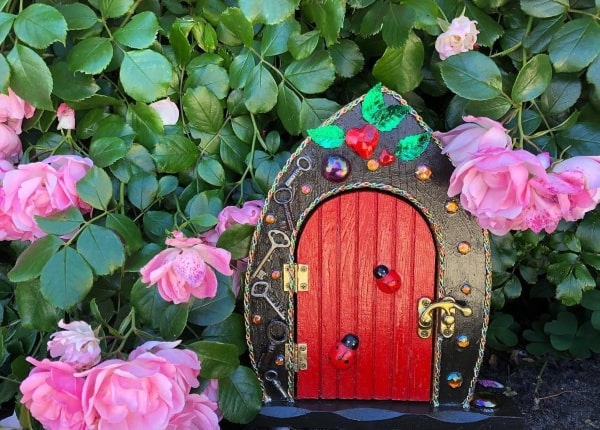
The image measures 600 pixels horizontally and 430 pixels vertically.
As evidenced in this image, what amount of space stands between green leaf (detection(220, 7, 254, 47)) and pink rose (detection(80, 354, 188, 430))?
1.73ft

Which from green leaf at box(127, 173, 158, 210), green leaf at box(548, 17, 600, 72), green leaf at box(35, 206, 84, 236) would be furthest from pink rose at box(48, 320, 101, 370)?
green leaf at box(548, 17, 600, 72)

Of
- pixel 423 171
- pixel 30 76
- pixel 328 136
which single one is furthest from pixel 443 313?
pixel 30 76

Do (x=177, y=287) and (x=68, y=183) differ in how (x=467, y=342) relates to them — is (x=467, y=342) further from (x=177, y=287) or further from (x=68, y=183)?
(x=68, y=183)

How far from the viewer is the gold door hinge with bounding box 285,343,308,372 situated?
1.03 meters

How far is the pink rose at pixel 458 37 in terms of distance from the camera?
3.20ft

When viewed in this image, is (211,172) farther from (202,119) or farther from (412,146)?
(412,146)

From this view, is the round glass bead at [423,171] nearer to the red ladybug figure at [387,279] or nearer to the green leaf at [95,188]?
the red ladybug figure at [387,279]

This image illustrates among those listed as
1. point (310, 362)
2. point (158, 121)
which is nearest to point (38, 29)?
point (158, 121)

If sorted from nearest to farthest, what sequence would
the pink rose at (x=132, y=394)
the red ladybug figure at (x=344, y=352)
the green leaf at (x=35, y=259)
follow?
the pink rose at (x=132, y=394) → the green leaf at (x=35, y=259) → the red ladybug figure at (x=344, y=352)

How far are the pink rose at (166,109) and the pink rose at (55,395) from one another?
45 centimetres

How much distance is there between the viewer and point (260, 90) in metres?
1.03

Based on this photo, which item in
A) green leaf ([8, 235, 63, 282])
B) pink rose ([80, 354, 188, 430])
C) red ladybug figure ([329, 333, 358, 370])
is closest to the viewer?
pink rose ([80, 354, 188, 430])

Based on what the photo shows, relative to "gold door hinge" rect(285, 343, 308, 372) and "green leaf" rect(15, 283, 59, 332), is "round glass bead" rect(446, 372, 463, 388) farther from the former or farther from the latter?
"green leaf" rect(15, 283, 59, 332)

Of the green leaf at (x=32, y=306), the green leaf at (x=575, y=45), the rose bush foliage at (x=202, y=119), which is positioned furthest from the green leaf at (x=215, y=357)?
the green leaf at (x=575, y=45)
